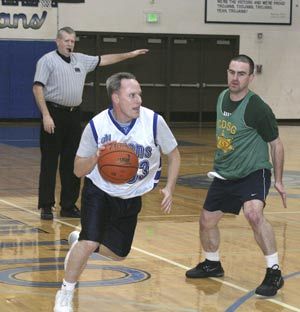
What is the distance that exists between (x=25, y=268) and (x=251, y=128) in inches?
82.4

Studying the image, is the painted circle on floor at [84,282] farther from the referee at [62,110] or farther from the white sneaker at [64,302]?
the referee at [62,110]

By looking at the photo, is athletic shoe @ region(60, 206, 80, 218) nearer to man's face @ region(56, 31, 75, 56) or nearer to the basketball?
man's face @ region(56, 31, 75, 56)

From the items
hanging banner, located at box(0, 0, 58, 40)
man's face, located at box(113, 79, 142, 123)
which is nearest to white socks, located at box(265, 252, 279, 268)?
man's face, located at box(113, 79, 142, 123)

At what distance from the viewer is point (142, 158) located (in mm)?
5414

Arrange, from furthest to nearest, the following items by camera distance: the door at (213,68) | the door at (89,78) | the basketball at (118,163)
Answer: the door at (213,68) → the door at (89,78) → the basketball at (118,163)

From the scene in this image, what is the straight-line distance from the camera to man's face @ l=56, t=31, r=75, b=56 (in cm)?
906

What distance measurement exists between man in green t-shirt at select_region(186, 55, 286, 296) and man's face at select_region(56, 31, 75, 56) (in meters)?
3.10

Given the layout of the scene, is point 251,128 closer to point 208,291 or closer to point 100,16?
point 208,291

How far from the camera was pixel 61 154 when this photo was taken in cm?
938

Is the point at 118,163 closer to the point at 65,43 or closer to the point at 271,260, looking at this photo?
the point at 271,260

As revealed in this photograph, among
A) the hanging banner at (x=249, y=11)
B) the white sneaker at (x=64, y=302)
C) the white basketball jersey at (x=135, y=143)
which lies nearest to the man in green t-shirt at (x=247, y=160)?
the white basketball jersey at (x=135, y=143)

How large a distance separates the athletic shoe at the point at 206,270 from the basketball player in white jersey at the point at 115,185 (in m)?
1.10

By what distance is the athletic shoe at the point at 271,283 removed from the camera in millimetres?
5926

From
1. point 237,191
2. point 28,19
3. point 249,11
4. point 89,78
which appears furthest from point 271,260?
point 249,11
